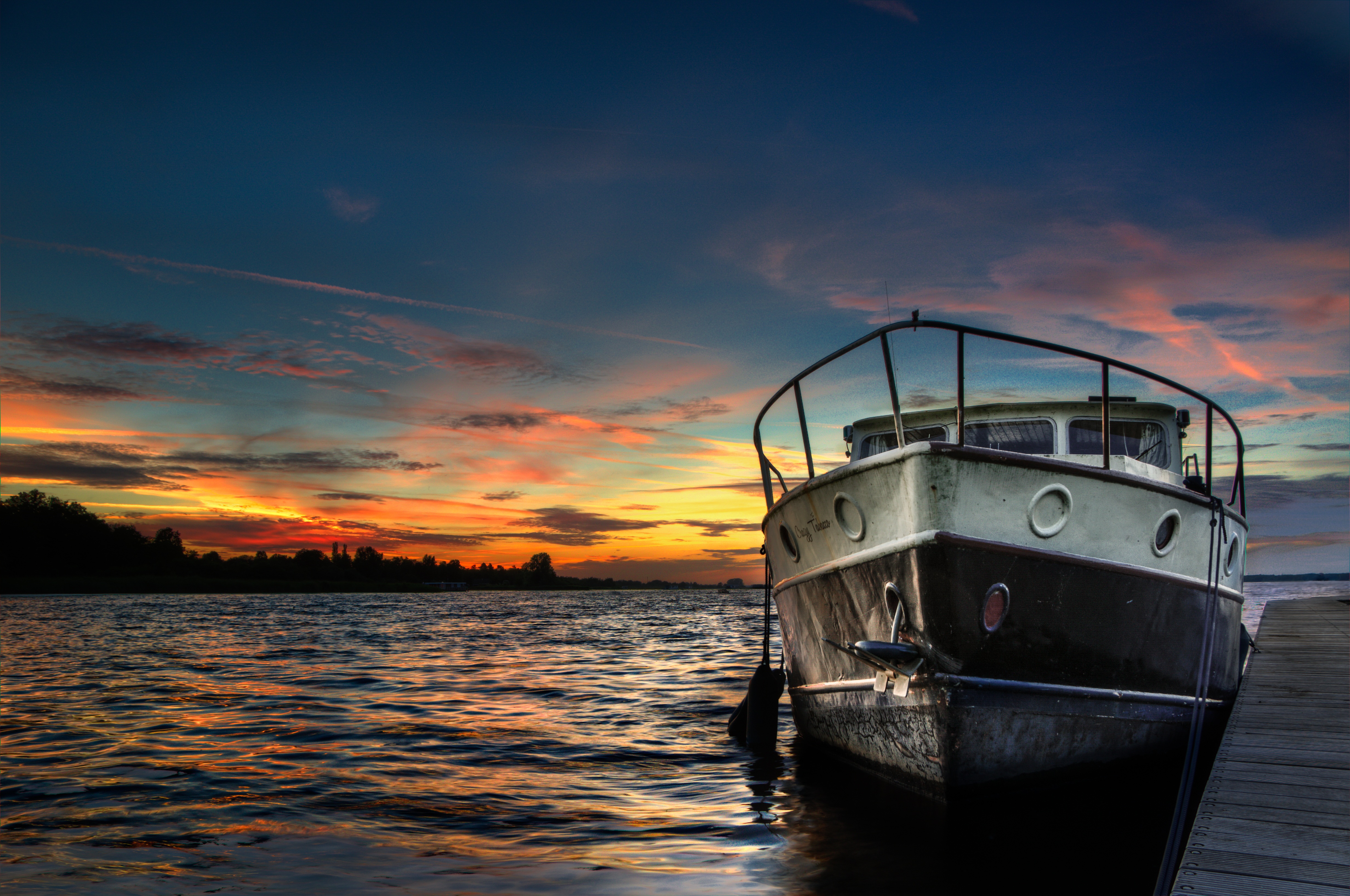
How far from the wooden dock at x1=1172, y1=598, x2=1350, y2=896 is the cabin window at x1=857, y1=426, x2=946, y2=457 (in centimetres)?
357

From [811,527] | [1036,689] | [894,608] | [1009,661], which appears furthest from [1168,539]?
[811,527]

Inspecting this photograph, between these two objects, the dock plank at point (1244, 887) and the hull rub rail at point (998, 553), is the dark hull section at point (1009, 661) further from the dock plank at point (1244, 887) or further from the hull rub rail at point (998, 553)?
the dock plank at point (1244, 887)

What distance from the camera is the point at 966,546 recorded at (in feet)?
17.6

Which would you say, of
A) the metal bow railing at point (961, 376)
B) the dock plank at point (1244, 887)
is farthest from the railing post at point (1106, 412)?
the dock plank at point (1244, 887)

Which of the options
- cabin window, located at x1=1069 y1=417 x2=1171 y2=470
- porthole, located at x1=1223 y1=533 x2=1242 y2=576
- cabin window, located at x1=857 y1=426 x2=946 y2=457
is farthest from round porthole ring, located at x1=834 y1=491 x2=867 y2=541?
porthole, located at x1=1223 y1=533 x2=1242 y2=576

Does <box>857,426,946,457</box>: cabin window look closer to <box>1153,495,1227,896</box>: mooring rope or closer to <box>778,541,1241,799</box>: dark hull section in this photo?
<box>1153,495,1227,896</box>: mooring rope

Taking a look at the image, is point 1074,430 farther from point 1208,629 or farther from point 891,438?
point 1208,629

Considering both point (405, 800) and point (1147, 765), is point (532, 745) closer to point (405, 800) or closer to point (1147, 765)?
point (405, 800)

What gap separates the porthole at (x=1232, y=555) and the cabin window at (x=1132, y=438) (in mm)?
885

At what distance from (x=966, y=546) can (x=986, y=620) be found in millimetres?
576

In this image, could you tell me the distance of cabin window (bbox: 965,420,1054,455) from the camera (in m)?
7.93

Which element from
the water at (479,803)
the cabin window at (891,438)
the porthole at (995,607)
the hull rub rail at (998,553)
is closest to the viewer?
the water at (479,803)

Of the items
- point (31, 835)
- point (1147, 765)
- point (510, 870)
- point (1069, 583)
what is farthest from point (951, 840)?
point (31, 835)

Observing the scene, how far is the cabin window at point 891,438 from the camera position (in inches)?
339
